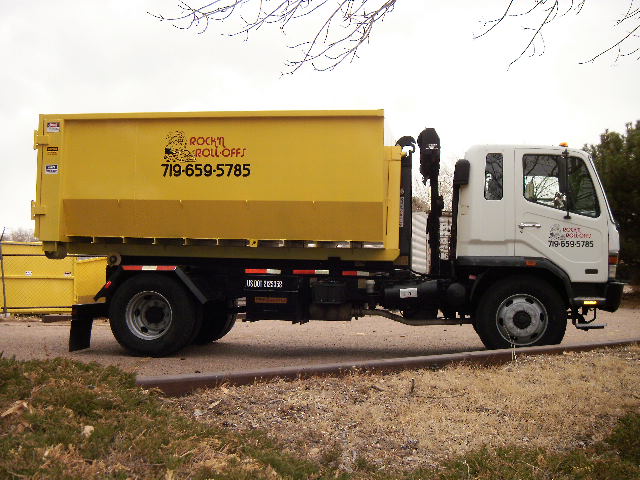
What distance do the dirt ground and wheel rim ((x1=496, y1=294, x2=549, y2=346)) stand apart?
4.63ft

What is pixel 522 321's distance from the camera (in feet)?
29.2

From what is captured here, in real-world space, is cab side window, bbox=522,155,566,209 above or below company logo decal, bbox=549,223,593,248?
above

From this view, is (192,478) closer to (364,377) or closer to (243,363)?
(364,377)

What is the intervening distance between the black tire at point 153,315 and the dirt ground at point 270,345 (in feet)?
0.76

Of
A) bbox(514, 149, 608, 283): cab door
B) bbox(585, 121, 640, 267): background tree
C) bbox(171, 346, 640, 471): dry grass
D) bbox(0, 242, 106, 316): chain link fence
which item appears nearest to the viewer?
bbox(171, 346, 640, 471): dry grass

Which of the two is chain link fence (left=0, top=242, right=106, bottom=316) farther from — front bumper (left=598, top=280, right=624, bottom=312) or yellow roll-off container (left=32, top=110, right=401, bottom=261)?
front bumper (left=598, top=280, right=624, bottom=312)

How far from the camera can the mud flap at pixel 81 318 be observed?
935 cm

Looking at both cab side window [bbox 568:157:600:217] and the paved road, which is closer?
the paved road

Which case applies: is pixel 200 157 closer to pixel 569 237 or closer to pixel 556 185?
pixel 556 185

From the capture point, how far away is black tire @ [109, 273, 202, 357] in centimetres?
904

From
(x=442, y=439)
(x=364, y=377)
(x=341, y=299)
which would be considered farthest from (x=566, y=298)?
(x=442, y=439)

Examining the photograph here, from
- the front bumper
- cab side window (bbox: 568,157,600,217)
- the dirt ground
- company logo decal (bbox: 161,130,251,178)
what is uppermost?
company logo decal (bbox: 161,130,251,178)

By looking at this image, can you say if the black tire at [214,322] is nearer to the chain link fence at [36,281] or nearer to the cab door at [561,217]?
the cab door at [561,217]

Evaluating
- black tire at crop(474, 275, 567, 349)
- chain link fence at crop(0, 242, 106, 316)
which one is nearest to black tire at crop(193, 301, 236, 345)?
black tire at crop(474, 275, 567, 349)
